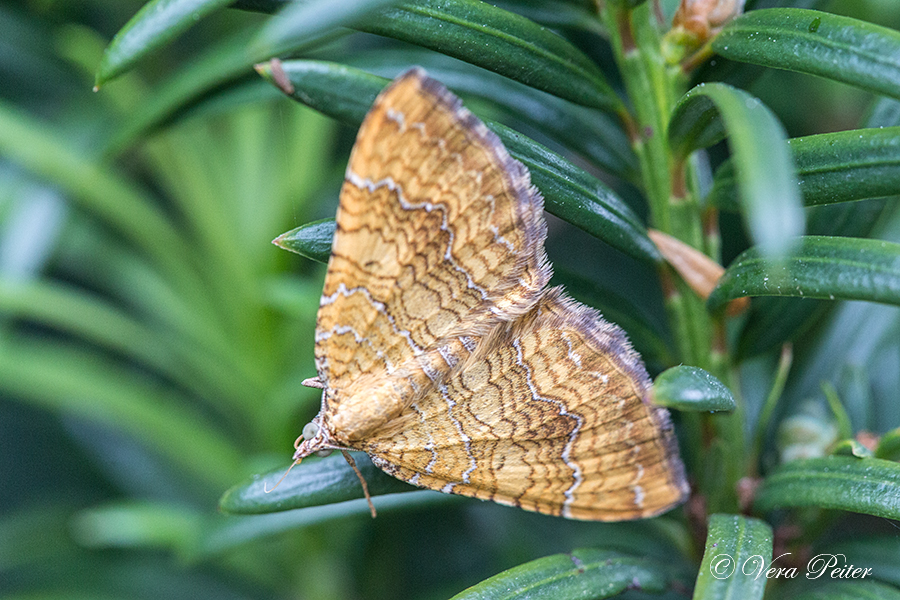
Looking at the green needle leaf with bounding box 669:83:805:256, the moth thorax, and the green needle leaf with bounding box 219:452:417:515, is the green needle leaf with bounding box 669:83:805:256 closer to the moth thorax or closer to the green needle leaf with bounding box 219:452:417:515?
the green needle leaf with bounding box 219:452:417:515

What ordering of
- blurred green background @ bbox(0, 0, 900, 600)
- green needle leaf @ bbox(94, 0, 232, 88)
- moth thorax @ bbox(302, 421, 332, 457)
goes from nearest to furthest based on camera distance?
green needle leaf @ bbox(94, 0, 232, 88), moth thorax @ bbox(302, 421, 332, 457), blurred green background @ bbox(0, 0, 900, 600)

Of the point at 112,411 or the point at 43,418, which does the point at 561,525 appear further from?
the point at 43,418

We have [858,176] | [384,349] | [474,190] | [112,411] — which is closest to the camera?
[858,176]

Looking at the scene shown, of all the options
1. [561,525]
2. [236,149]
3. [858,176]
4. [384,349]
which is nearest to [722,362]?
[858,176]

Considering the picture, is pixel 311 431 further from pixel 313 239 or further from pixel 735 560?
pixel 735 560

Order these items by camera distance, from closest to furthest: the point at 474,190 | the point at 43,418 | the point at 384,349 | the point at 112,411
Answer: the point at 474,190, the point at 384,349, the point at 112,411, the point at 43,418

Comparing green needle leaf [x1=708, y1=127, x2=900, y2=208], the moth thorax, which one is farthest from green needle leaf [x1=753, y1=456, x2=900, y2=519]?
the moth thorax
